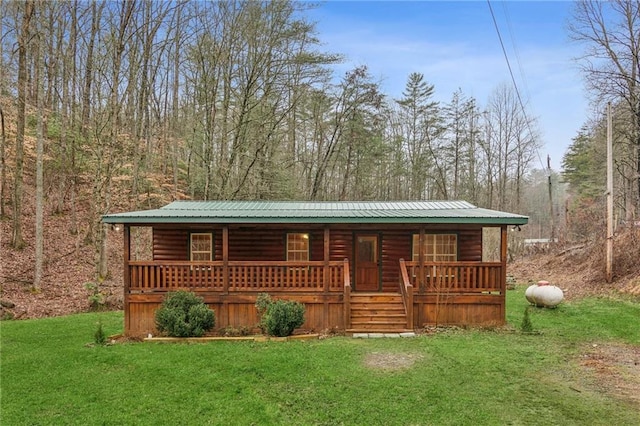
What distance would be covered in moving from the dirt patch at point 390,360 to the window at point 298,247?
4604 mm

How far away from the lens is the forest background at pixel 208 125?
14.9 meters

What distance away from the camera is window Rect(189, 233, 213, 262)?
37.7 ft

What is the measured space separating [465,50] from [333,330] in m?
9.28

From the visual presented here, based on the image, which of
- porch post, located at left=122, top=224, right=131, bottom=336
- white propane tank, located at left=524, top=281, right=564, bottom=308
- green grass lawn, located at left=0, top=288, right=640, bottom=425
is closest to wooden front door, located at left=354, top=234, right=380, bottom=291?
green grass lawn, located at left=0, top=288, right=640, bottom=425

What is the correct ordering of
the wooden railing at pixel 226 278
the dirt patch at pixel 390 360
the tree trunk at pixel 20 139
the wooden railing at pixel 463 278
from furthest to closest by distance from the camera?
the tree trunk at pixel 20 139 → the wooden railing at pixel 463 278 → the wooden railing at pixel 226 278 → the dirt patch at pixel 390 360

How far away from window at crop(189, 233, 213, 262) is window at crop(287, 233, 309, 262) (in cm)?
239

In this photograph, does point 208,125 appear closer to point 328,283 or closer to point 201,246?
point 201,246

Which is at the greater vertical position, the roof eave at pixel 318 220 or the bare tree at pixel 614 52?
the bare tree at pixel 614 52

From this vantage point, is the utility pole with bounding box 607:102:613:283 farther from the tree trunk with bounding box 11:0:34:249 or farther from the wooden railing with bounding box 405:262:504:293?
the tree trunk with bounding box 11:0:34:249

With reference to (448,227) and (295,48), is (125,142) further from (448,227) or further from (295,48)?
(448,227)

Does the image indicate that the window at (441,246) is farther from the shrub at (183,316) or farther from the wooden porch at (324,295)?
the shrub at (183,316)

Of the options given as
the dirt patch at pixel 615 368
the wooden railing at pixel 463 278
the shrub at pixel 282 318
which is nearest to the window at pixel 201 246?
the shrub at pixel 282 318

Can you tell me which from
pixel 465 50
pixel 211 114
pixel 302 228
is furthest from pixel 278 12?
pixel 302 228

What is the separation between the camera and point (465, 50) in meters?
11.7
